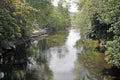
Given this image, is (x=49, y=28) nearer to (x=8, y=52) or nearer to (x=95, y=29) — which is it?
(x=8, y=52)

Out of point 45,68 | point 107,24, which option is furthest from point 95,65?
point 45,68

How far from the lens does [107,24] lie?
2556cm

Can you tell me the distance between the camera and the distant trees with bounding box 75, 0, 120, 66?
16906mm

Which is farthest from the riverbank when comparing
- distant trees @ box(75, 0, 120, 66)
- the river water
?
distant trees @ box(75, 0, 120, 66)

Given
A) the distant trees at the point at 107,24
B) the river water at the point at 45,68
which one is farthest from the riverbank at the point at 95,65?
the distant trees at the point at 107,24

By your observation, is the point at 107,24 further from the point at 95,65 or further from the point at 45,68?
the point at 45,68

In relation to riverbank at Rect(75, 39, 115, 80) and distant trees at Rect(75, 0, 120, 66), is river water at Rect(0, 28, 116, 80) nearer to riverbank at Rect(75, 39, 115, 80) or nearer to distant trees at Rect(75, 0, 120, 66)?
riverbank at Rect(75, 39, 115, 80)

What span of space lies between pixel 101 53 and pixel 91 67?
23.1 ft

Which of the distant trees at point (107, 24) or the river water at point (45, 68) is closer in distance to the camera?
the distant trees at point (107, 24)

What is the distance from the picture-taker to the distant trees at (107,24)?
666 inches

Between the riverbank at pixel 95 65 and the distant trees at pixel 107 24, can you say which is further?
the riverbank at pixel 95 65

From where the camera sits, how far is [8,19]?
23938 millimetres

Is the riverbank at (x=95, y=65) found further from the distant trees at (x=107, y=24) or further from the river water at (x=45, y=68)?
the distant trees at (x=107, y=24)

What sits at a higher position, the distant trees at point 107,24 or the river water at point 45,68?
the distant trees at point 107,24
